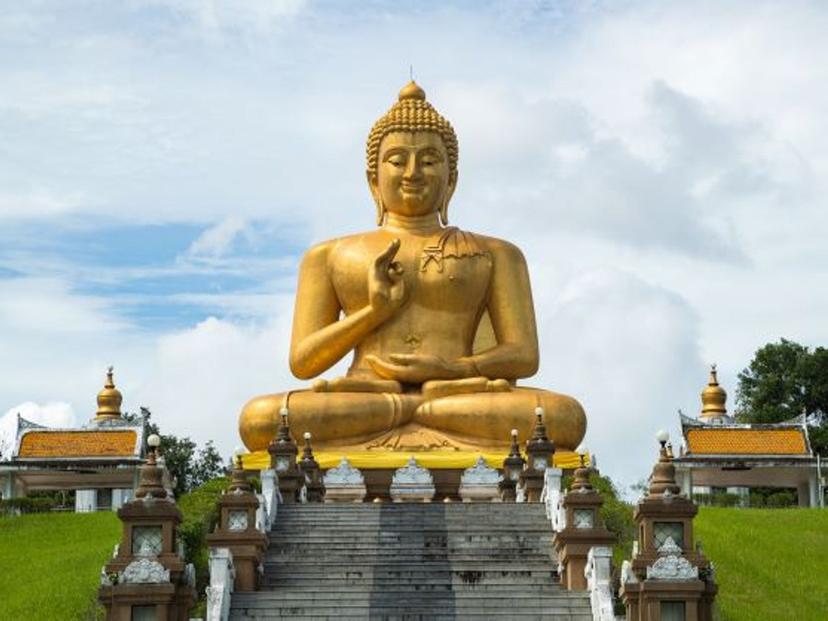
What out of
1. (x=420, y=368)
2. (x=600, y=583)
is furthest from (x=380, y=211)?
(x=600, y=583)

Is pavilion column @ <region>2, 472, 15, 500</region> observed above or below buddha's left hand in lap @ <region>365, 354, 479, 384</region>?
below

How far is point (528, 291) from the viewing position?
2984cm

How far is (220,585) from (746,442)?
17.6 meters

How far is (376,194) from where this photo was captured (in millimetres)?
30625

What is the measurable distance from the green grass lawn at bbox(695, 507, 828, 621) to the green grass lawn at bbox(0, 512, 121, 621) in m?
7.18

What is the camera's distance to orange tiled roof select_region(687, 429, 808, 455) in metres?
33.5

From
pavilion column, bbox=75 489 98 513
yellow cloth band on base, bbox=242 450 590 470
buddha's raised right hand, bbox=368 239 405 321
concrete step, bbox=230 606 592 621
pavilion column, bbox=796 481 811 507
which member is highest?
buddha's raised right hand, bbox=368 239 405 321

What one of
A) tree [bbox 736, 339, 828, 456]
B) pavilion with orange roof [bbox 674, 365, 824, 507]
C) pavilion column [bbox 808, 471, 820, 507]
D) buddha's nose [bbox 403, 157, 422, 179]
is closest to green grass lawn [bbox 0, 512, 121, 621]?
buddha's nose [bbox 403, 157, 422, 179]

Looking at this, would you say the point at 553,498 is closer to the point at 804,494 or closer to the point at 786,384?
the point at 804,494

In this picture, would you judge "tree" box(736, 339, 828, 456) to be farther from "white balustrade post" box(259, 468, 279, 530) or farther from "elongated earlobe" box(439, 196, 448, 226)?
"white balustrade post" box(259, 468, 279, 530)

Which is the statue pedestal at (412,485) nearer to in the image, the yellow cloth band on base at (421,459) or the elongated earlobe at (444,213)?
the yellow cloth band on base at (421,459)

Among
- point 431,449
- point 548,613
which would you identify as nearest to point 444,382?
point 431,449

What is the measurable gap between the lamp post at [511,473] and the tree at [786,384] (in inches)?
895

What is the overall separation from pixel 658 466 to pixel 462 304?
40.4 feet
